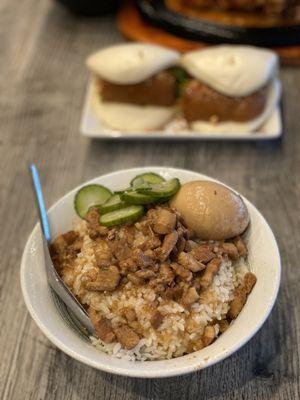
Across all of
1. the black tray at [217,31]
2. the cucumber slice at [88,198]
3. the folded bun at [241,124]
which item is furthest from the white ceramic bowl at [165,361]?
the black tray at [217,31]

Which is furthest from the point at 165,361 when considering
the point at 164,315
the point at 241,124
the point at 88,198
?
the point at 241,124

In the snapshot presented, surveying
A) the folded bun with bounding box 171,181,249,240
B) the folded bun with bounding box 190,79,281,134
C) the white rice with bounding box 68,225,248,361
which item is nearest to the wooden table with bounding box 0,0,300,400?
the folded bun with bounding box 190,79,281,134

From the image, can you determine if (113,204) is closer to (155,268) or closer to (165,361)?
(155,268)

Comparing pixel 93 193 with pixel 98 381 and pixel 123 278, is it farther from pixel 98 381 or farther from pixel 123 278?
pixel 98 381

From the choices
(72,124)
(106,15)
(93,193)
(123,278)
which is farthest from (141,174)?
(106,15)

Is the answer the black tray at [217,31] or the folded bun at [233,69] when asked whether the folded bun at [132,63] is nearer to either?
the folded bun at [233,69]

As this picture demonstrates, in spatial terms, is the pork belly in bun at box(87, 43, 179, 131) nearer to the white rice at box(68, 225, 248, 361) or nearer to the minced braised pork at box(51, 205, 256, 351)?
the minced braised pork at box(51, 205, 256, 351)
